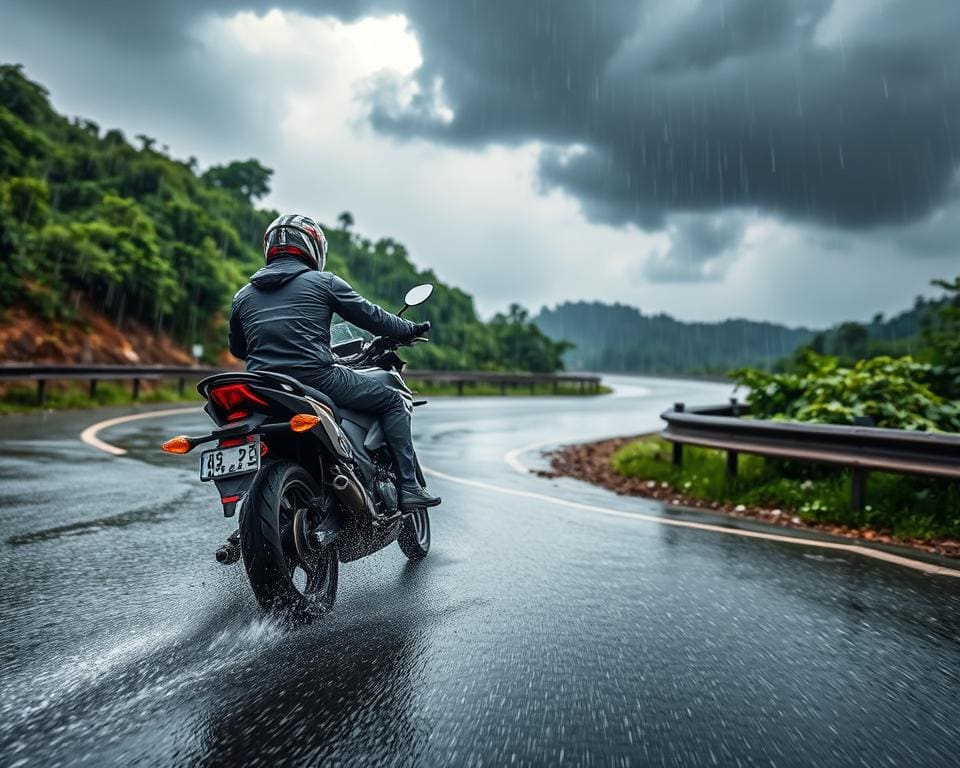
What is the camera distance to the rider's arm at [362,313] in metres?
4.12

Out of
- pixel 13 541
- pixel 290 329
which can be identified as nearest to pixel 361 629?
pixel 290 329

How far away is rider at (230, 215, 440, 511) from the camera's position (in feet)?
12.9

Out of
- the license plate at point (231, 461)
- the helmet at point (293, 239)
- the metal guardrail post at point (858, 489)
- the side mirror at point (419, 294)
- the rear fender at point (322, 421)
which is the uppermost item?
the helmet at point (293, 239)

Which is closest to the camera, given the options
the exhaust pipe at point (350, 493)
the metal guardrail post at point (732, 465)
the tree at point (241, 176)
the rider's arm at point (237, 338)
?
the exhaust pipe at point (350, 493)

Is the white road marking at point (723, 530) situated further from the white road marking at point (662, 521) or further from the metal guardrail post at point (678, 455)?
the metal guardrail post at point (678, 455)

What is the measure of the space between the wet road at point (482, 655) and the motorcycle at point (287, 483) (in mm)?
240

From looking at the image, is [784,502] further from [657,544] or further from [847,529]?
[657,544]

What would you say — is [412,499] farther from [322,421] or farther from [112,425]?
[112,425]

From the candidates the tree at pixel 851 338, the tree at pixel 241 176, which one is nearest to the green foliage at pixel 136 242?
the tree at pixel 241 176

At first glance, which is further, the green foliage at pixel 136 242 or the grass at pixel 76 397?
the green foliage at pixel 136 242

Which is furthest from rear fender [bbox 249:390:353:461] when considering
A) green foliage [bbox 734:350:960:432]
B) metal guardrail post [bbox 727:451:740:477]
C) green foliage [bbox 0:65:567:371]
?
green foliage [bbox 0:65:567:371]

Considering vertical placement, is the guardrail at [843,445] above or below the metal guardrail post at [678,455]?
above

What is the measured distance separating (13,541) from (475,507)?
360 centimetres

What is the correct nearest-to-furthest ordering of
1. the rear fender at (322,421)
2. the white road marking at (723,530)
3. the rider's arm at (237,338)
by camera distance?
the rear fender at (322,421)
the rider's arm at (237,338)
the white road marking at (723,530)
